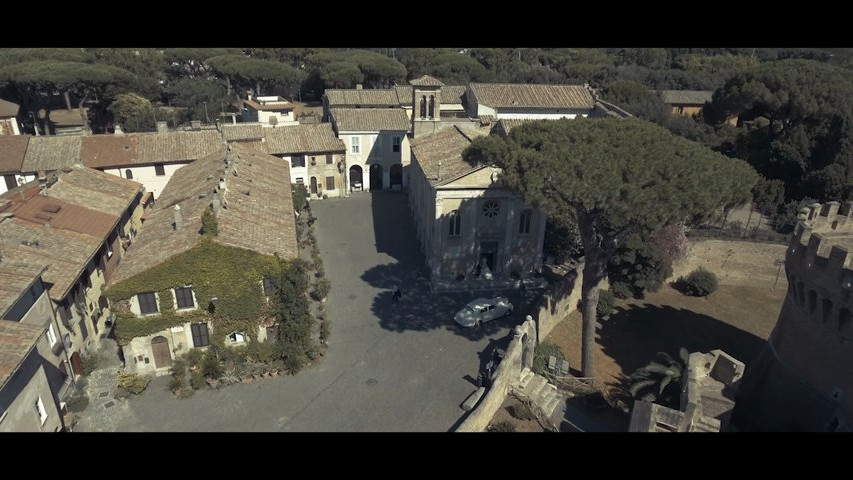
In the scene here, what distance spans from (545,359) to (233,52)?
7510 cm

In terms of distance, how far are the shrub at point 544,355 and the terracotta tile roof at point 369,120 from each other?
26.6 metres

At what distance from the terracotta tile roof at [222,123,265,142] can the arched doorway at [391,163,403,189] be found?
38.8 feet

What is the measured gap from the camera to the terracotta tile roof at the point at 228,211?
82.9ft

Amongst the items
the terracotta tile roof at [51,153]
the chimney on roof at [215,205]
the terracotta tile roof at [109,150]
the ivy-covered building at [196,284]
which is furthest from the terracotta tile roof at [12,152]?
the chimney on roof at [215,205]

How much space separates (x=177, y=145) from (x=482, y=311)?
91.1 feet

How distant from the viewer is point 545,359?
88.3 ft

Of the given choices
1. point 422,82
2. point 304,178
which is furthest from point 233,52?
point 422,82

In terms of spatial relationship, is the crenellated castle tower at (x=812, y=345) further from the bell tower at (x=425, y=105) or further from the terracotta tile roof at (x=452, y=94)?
the terracotta tile roof at (x=452, y=94)

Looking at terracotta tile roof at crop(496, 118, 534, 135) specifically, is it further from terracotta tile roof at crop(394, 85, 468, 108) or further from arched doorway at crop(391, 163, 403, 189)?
arched doorway at crop(391, 163, 403, 189)

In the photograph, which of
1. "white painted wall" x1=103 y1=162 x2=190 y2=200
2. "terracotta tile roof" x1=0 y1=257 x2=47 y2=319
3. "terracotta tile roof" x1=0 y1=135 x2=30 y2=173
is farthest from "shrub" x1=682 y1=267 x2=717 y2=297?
"terracotta tile roof" x1=0 y1=135 x2=30 y2=173

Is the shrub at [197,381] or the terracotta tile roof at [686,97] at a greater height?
the terracotta tile roof at [686,97]

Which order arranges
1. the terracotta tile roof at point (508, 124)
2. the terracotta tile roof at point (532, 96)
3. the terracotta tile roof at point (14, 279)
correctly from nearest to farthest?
the terracotta tile roof at point (14, 279), the terracotta tile roof at point (508, 124), the terracotta tile roof at point (532, 96)

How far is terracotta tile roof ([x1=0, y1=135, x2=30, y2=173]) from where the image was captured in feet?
125

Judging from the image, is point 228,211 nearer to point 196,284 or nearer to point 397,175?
point 196,284
